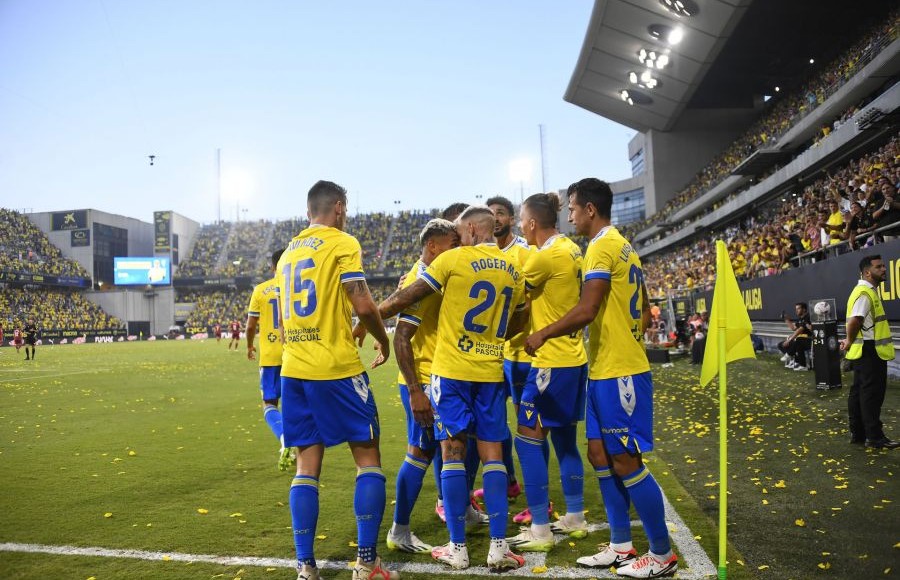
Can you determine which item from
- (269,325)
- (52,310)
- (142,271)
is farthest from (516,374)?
(142,271)

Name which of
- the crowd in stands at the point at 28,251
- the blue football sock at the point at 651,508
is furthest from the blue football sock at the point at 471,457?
the crowd in stands at the point at 28,251

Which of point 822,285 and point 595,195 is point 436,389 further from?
point 822,285

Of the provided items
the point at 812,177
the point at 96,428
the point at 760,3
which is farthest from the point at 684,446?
the point at 760,3

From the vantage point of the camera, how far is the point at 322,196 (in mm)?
4066

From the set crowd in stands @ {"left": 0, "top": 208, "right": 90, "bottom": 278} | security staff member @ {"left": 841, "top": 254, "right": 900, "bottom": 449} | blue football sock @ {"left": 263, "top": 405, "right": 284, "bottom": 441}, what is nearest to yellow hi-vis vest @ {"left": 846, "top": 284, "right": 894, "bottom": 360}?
security staff member @ {"left": 841, "top": 254, "right": 900, "bottom": 449}

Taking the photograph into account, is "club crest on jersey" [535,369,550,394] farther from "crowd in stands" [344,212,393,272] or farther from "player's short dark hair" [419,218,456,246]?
"crowd in stands" [344,212,393,272]

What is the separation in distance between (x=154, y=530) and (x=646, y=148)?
54.4 m

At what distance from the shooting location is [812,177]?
90.6 ft

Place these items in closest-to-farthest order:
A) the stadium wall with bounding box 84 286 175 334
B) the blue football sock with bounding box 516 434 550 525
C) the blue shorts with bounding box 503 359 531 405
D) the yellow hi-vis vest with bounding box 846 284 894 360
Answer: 1. the blue football sock with bounding box 516 434 550 525
2. the blue shorts with bounding box 503 359 531 405
3. the yellow hi-vis vest with bounding box 846 284 894 360
4. the stadium wall with bounding box 84 286 175 334

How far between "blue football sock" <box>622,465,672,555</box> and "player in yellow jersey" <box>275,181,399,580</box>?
1.57 meters

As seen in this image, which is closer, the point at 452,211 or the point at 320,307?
the point at 320,307

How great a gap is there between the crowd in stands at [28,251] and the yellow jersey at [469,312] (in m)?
69.3

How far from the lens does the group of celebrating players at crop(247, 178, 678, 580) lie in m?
3.78

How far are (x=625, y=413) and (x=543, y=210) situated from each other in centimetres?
163
